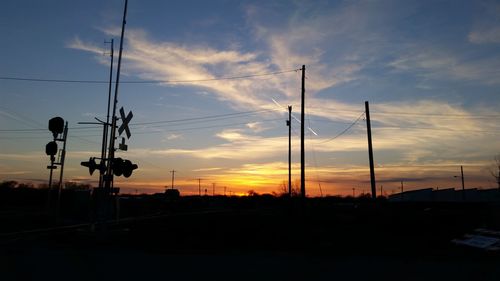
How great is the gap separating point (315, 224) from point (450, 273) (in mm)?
15605

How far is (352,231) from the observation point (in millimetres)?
24625

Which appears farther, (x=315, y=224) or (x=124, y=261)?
(x=315, y=224)

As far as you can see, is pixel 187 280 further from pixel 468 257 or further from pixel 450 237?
pixel 450 237

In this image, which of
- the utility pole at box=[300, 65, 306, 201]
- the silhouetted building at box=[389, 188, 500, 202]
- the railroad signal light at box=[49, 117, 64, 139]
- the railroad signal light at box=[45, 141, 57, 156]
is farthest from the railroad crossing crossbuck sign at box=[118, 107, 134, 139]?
the silhouetted building at box=[389, 188, 500, 202]

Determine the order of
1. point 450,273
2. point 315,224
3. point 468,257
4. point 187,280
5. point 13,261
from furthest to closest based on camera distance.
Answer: point 315,224, point 468,257, point 13,261, point 450,273, point 187,280

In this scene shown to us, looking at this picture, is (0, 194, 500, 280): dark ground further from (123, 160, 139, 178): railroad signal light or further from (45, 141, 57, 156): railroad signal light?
(45, 141, 57, 156): railroad signal light

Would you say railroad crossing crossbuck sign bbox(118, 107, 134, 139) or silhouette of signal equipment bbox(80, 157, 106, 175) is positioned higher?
railroad crossing crossbuck sign bbox(118, 107, 134, 139)

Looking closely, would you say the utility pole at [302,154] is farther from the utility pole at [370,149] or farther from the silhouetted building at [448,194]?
the silhouetted building at [448,194]

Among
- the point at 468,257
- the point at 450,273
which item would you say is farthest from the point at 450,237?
the point at 450,273

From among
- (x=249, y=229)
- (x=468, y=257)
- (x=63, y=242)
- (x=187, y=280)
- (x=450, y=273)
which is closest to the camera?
(x=187, y=280)

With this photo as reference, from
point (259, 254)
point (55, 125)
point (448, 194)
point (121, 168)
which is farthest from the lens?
point (448, 194)

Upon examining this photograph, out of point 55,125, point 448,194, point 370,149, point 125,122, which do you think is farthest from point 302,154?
point 448,194

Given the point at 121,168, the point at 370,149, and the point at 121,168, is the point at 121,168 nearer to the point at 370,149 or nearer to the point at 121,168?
the point at 121,168

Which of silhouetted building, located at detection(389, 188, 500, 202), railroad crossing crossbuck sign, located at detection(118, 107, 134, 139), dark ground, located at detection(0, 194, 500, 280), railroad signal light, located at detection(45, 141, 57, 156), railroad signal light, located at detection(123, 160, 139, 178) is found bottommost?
dark ground, located at detection(0, 194, 500, 280)
